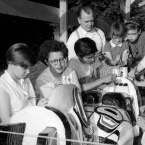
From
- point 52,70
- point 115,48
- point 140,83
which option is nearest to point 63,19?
point 115,48

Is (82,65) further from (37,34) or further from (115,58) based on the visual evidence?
(37,34)

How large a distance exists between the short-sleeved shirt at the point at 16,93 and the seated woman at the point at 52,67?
0.42 feet

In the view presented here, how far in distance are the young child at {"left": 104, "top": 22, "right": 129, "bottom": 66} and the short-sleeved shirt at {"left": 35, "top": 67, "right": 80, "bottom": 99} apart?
4.26ft

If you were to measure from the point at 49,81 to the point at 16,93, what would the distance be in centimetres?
32

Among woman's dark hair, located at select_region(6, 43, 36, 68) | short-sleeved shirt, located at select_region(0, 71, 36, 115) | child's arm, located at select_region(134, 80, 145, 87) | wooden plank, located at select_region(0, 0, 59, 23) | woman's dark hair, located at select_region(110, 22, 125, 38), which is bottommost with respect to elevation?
short-sleeved shirt, located at select_region(0, 71, 36, 115)

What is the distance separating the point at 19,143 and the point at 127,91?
45.0 inches

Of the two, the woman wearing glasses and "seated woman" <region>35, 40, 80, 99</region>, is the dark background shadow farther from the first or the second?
"seated woman" <region>35, 40, 80, 99</region>

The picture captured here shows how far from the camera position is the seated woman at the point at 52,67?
2363 mm

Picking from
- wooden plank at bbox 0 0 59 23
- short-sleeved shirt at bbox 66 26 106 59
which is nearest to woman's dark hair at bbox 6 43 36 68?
short-sleeved shirt at bbox 66 26 106 59

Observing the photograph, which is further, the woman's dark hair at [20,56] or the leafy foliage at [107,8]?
the leafy foliage at [107,8]

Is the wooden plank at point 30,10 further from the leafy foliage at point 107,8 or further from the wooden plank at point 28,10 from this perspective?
the leafy foliage at point 107,8

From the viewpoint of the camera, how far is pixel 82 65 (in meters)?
2.87

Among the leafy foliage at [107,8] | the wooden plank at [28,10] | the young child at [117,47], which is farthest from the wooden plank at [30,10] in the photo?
the leafy foliage at [107,8]

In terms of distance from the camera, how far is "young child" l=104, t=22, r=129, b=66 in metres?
3.83
